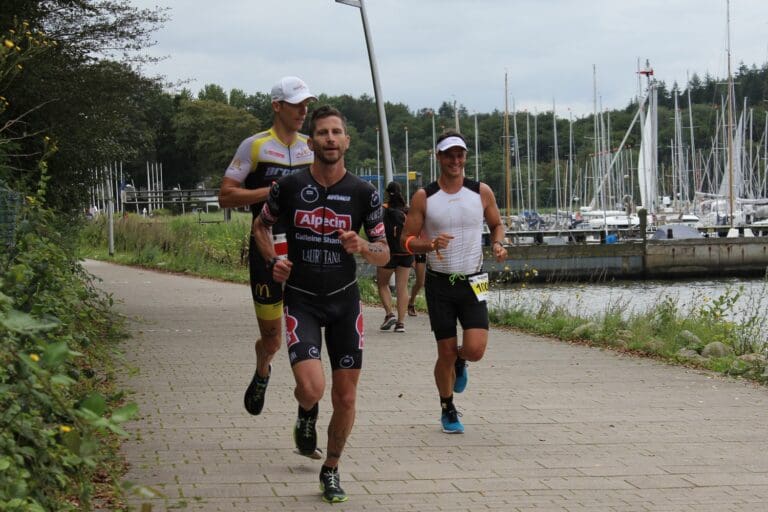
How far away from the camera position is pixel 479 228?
8.92 metres

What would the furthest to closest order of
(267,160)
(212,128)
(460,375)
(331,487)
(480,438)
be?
(212,128)
(460,375)
(480,438)
(267,160)
(331,487)

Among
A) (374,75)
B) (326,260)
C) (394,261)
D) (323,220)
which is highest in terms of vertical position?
(374,75)

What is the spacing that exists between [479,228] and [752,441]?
97.0 inches

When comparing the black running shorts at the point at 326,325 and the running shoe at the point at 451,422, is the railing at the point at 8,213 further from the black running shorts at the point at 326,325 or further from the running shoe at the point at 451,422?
the running shoe at the point at 451,422

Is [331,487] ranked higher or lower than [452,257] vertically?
lower

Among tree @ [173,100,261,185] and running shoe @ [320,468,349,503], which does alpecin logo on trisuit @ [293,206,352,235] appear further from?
tree @ [173,100,261,185]

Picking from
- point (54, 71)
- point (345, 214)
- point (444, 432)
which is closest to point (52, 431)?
point (345, 214)

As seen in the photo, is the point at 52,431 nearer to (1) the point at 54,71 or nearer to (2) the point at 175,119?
(1) the point at 54,71

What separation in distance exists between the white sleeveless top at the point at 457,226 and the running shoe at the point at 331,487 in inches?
99.0

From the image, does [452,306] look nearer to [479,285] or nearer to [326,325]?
[479,285]

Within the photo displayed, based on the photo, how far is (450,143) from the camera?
8.68m

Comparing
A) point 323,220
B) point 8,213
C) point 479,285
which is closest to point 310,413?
point 323,220

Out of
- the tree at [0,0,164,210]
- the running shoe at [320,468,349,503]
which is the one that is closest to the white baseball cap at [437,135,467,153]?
the running shoe at [320,468,349,503]

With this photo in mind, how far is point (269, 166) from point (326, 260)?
1358mm
